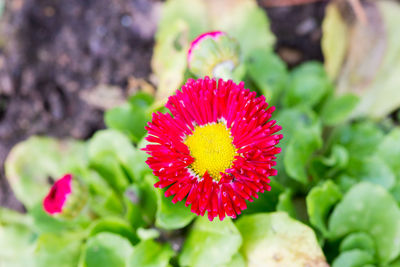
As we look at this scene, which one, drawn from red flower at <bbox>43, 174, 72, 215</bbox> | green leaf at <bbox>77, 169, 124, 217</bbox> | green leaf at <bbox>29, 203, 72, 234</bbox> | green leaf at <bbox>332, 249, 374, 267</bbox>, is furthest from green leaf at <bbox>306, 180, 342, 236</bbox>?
green leaf at <bbox>29, 203, 72, 234</bbox>

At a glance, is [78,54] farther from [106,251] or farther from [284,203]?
[284,203]

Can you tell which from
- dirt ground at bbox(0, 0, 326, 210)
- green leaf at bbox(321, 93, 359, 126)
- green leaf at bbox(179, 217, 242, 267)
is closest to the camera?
green leaf at bbox(179, 217, 242, 267)

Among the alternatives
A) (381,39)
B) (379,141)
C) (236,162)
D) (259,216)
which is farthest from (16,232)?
(381,39)

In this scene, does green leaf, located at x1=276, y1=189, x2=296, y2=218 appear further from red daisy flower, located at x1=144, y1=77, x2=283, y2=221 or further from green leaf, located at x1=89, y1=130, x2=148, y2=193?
green leaf, located at x1=89, y1=130, x2=148, y2=193

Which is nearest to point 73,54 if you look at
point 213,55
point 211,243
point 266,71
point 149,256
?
point 266,71

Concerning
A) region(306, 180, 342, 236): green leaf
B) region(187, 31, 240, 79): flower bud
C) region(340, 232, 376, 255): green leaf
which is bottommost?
region(340, 232, 376, 255): green leaf
